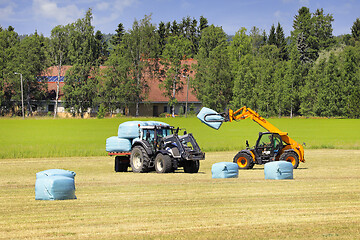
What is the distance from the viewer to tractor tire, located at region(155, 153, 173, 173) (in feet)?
84.5

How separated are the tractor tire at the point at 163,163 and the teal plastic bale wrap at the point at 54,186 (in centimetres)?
840

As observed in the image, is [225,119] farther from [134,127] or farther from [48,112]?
[48,112]

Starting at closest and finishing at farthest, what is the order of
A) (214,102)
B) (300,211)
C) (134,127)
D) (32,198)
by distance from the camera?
(300,211) → (32,198) → (134,127) → (214,102)

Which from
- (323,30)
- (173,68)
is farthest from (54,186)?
(323,30)

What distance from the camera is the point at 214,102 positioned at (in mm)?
104625

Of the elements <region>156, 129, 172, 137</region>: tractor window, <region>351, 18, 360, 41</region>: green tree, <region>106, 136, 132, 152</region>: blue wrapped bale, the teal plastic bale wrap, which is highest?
<region>351, 18, 360, 41</region>: green tree

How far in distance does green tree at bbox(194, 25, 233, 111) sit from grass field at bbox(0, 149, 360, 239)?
80.0 metres

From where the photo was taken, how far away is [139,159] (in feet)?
89.1

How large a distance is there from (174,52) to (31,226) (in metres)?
101

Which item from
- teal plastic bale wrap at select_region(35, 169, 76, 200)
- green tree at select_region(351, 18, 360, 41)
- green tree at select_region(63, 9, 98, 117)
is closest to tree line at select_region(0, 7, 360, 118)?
green tree at select_region(63, 9, 98, 117)

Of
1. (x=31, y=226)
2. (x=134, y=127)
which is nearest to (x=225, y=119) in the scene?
(x=134, y=127)

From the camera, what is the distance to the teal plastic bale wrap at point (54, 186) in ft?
57.0

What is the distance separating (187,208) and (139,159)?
1125 centimetres

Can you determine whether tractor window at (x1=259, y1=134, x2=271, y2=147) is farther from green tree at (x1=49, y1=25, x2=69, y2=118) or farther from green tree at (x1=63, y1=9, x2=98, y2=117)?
green tree at (x1=49, y1=25, x2=69, y2=118)
